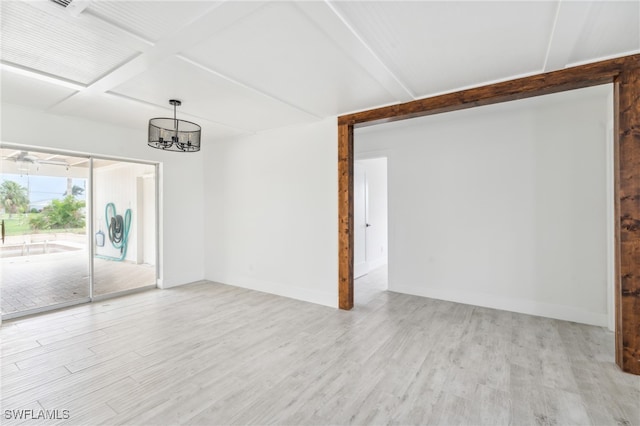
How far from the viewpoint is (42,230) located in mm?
4141

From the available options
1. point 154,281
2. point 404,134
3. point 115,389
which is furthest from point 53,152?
point 404,134

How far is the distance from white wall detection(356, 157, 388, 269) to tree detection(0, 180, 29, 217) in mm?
5195

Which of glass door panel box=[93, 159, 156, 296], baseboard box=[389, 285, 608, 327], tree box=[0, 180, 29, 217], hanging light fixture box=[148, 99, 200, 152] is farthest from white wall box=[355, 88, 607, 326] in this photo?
tree box=[0, 180, 29, 217]

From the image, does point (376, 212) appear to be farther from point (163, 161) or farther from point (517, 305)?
point (163, 161)

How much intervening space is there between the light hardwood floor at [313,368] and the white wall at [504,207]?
0.47 metres

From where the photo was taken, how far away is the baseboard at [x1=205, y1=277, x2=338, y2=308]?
14.2 feet

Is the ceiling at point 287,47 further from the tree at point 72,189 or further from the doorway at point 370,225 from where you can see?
the doorway at point 370,225

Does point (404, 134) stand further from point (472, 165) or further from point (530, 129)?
point (530, 129)

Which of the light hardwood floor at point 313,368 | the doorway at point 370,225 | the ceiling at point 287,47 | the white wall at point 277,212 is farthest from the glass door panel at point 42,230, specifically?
the doorway at point 370,225

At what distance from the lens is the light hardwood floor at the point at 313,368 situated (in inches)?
80.4

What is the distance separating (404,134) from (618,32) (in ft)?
9.47

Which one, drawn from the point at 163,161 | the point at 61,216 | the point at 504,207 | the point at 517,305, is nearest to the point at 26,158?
the point at 61,216

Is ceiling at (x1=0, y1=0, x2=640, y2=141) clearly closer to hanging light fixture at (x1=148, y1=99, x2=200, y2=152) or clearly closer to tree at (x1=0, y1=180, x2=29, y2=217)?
hanging light fixture at (x1=148, y1=99, x2=200, y2=152)

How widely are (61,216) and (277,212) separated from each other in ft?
10.1
